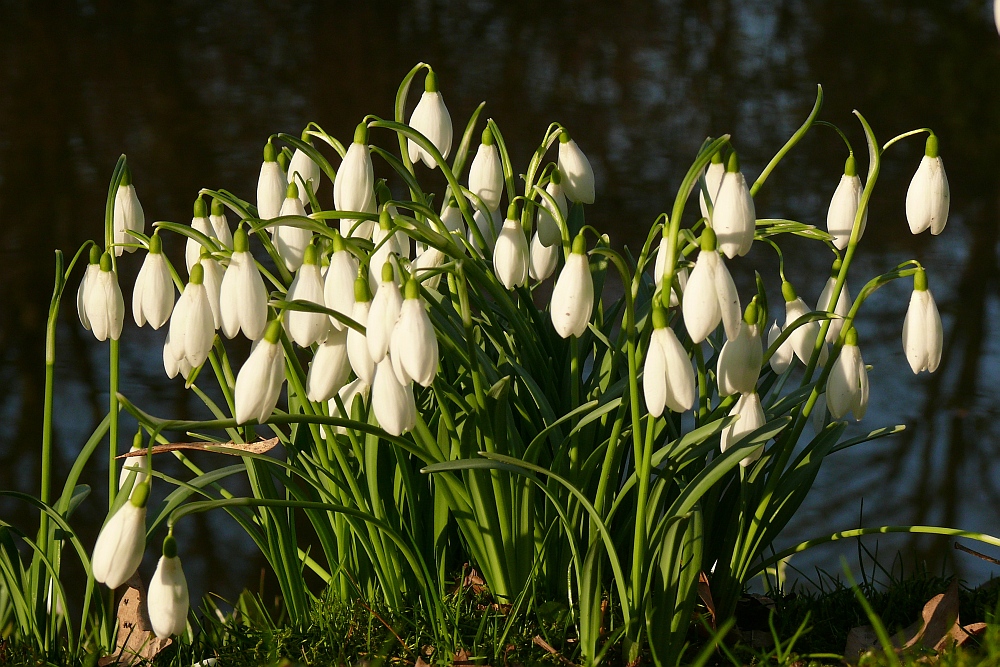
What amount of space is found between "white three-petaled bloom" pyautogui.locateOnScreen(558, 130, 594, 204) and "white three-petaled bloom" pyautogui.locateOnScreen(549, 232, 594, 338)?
327 mm

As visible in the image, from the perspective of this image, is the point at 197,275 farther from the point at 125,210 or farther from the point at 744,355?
the point at 744,355

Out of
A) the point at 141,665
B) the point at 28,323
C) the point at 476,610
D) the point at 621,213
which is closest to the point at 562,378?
the point at 476,610

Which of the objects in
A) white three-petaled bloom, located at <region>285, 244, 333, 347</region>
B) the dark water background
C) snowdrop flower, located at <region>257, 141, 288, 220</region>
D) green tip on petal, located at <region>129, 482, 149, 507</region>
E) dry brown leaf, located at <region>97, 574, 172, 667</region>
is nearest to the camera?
green tip on petal, located at <region>129, 482, 149, 507</region>

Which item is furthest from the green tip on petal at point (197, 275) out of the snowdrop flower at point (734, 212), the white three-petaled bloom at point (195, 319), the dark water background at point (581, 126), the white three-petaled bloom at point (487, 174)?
the dark water background at point (581, 126)

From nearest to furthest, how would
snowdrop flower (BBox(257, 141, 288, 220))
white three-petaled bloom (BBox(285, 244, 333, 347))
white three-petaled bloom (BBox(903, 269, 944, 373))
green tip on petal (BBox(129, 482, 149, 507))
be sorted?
green tip on petal (BBox(129, 482, 149, 507))
white three-petaled bloom (BBox(285, 244, 333, 347))
white three-petaled bloom (BBox(903, 269, 944, 373))
snowdrop flower (BBox(257, 141, 288, 220))

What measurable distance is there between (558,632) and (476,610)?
14 cm

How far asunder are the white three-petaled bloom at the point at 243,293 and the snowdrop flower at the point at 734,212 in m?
0.56

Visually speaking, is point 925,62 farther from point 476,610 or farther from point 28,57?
point 476,610

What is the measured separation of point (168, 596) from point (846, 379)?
899 millimetres

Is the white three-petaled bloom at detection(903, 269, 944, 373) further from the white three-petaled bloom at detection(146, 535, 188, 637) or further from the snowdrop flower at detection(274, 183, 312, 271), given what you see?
the white three-petaled bloom at detection(146, 535, 188, 637)

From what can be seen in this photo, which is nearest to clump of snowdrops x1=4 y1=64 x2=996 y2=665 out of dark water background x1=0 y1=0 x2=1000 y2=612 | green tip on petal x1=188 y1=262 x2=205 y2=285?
green tip on petal x1=188 y1=262 x2=205 y2=285

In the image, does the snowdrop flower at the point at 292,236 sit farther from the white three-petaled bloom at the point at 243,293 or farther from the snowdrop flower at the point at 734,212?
the snowdrop flower at the point at 734,212

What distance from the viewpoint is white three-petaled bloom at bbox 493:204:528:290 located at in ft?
4.99

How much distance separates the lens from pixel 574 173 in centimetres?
163
